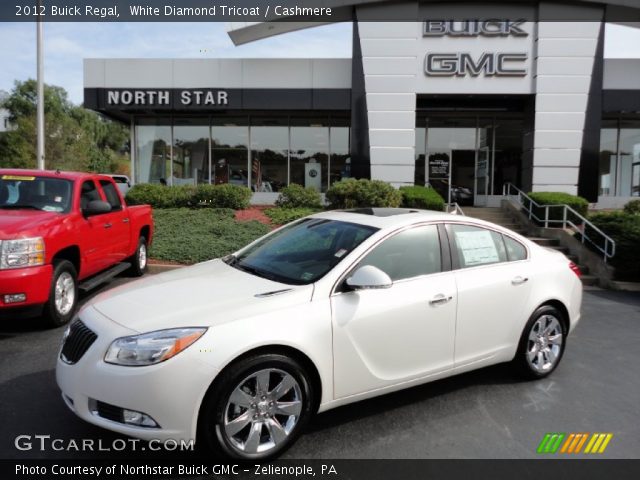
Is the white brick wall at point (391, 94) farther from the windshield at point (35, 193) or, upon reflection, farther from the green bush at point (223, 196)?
the windshield at point (35, 193)

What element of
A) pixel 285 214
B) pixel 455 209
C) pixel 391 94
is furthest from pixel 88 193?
pixel 391 94

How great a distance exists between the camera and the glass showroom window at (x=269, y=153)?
19.7 meters

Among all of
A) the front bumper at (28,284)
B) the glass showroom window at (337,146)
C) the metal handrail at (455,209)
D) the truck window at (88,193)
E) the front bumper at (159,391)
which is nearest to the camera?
the front bumper at (159,391)

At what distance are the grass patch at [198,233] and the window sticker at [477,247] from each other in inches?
262

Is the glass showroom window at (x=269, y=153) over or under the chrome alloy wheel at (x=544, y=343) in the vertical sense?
over

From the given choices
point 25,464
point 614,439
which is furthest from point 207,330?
point 614,439

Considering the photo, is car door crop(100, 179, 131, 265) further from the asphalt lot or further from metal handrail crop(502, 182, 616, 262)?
metal handrail crop(502, 182, 616, 262)

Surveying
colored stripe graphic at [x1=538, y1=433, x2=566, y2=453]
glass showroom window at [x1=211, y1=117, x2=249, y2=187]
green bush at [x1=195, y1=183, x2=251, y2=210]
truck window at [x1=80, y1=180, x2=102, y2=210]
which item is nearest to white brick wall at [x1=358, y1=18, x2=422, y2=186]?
green bush at [x1=195, y1=183, x2=251, y2=210]

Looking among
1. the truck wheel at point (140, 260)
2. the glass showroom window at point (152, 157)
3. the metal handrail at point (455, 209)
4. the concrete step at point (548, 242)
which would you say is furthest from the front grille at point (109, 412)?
the glass showroom window at point (152, 157)

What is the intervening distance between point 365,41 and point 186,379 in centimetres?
1589

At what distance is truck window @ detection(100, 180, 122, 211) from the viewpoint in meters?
7.44

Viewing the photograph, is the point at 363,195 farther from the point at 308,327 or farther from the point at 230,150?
the point at 308,327

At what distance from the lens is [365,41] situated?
54.4 ft

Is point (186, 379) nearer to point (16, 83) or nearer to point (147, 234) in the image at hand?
point (147, 234)
